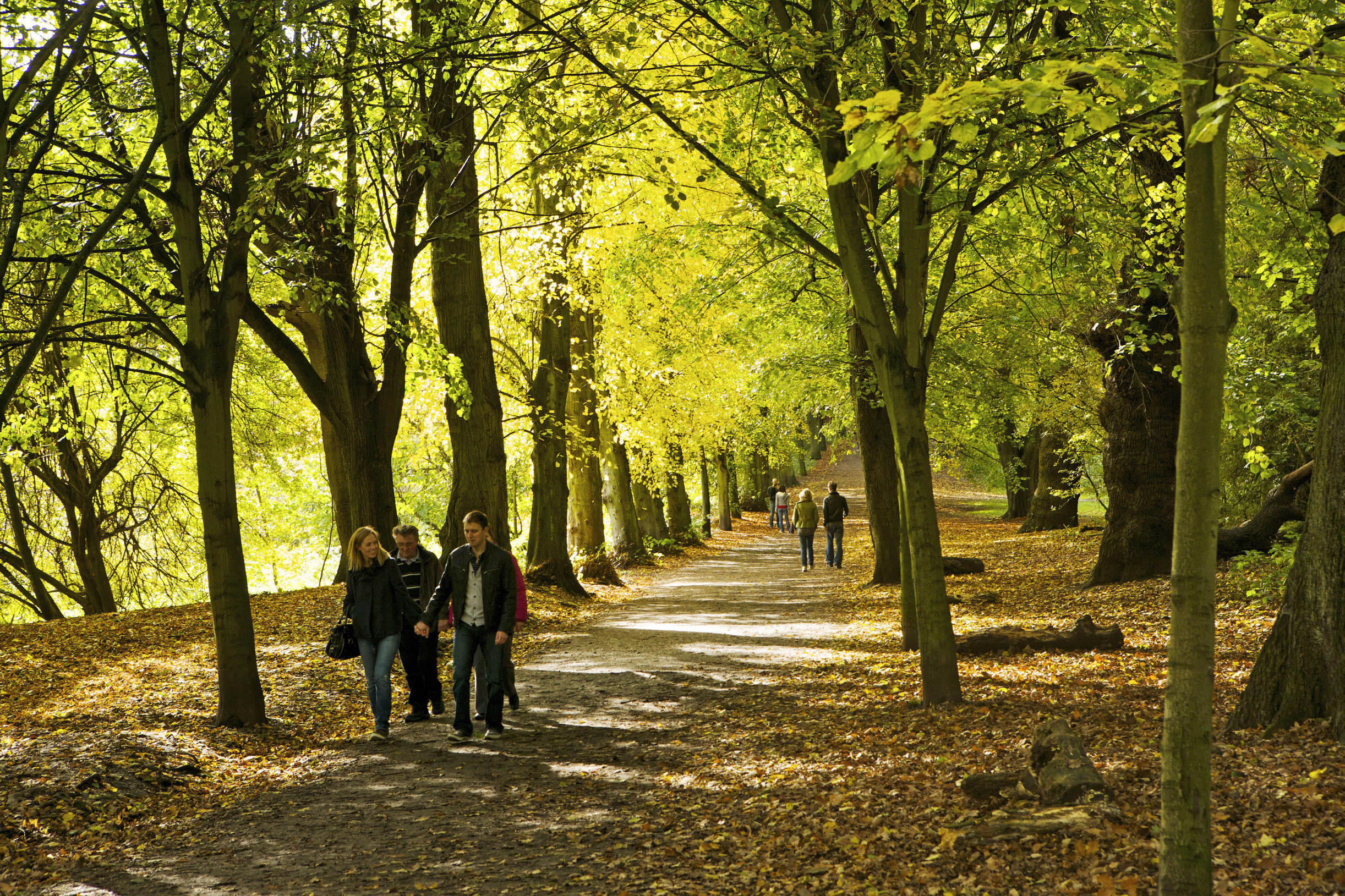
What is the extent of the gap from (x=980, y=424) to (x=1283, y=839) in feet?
65.7

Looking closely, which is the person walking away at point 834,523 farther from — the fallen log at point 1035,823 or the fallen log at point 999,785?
the fallen log at point 1035,823

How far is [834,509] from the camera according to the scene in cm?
2328

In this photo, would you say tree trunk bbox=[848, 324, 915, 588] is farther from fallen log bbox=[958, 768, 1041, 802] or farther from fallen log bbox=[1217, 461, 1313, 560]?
fallen log bbox=[958, 768, 1041, 802]

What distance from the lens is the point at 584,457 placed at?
69.3 ft

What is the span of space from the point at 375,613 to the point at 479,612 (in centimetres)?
92

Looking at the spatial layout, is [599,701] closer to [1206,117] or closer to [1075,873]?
[1075,873]

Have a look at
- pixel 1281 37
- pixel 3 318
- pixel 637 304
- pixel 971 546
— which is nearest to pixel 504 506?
pixel 3 318

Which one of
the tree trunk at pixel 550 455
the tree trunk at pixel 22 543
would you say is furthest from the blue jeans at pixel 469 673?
the tree trunk at pixel 22 543

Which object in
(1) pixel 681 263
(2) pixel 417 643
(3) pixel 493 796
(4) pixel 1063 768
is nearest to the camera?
(4) pixel 1063 768

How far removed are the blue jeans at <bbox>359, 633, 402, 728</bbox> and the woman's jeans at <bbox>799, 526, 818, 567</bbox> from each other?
15883 millimetres

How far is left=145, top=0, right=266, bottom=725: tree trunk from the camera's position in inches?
341

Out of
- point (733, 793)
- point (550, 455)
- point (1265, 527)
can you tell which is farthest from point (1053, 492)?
point (733, 793)

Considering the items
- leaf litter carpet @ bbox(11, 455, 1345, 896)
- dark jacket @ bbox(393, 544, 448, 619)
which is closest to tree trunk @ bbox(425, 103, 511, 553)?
leaf litter carpet @ bbox(11, 455, 1345, 896)

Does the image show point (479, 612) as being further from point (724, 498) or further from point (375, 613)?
point (724, 498)
